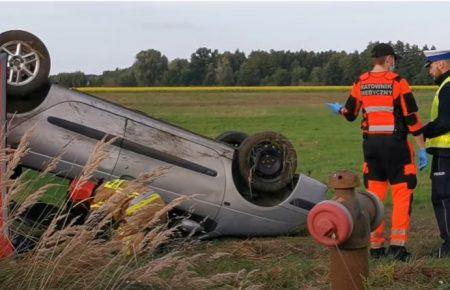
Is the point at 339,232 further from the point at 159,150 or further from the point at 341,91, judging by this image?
the point at 341,91

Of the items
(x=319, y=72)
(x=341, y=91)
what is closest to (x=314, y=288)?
(x=341, y=91)

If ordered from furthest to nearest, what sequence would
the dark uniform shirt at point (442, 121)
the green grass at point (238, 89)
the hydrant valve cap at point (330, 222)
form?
the green grass at point (238, 89) → the dark uniform shirt at point (442, 121) → the hydrant valve cap at point (330, 222)

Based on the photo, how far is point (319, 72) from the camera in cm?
6688

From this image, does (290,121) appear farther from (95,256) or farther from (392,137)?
(95,256)

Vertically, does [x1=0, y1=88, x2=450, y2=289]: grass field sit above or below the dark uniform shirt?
below

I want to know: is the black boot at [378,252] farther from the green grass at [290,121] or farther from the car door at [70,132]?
the green grass at [290,121]

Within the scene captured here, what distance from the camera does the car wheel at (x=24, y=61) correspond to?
6082mm

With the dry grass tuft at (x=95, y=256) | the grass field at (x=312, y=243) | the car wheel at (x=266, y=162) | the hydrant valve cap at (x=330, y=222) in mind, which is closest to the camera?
the hydrant valve cap at (x=330, y=222)

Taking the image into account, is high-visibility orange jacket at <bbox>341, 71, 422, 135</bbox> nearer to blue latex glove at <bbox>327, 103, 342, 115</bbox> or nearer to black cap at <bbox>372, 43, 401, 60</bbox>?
black cap at <bbox>372, 43, 401, 60</bbox>

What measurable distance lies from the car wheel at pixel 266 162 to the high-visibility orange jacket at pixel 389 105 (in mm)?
1035

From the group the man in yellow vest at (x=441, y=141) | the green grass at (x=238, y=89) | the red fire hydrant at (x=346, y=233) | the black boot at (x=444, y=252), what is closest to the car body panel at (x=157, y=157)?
the man in yellow vest at (x=441, y=141)

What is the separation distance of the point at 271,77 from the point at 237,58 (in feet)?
14.0

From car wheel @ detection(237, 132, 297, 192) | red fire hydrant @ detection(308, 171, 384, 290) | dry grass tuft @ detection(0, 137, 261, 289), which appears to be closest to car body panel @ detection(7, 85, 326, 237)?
car wheel @ detection(237, 132, 297, 192)

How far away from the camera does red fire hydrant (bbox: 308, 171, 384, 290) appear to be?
10.4ft
